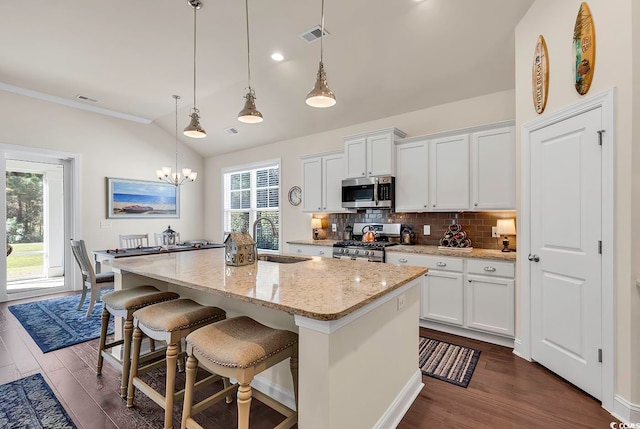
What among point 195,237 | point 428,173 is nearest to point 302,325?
point 428,173

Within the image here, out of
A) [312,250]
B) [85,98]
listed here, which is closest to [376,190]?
[312,250]

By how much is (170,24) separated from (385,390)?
392 cm

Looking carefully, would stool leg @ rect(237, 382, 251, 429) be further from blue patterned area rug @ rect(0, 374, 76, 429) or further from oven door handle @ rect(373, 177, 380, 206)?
oven door handle @ rect(373, 177, 380, 206)

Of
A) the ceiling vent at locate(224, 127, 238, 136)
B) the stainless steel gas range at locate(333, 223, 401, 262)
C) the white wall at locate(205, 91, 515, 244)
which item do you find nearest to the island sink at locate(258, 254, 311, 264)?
the stainless steel gas range at locate(333, 223, 401, 262)

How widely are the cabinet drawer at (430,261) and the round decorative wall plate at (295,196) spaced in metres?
2.28

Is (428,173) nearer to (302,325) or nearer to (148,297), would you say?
(302,325)

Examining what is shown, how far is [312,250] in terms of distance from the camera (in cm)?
460

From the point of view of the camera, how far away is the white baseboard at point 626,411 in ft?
6.08

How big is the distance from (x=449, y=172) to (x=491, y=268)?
1.19 m

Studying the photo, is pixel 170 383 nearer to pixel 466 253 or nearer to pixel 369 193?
pixel 466 253

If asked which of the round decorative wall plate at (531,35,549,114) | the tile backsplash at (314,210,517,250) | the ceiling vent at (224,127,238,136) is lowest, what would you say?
the tile backsplash at (314,210,517,250)

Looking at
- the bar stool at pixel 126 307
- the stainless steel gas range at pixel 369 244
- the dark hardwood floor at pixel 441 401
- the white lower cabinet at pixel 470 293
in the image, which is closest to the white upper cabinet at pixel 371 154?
the stainless steel gas range at pixel 369 244

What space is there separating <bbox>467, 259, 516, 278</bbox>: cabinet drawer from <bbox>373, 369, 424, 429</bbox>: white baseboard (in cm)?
136

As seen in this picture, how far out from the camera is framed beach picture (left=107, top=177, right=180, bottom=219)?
5781 millimetres
